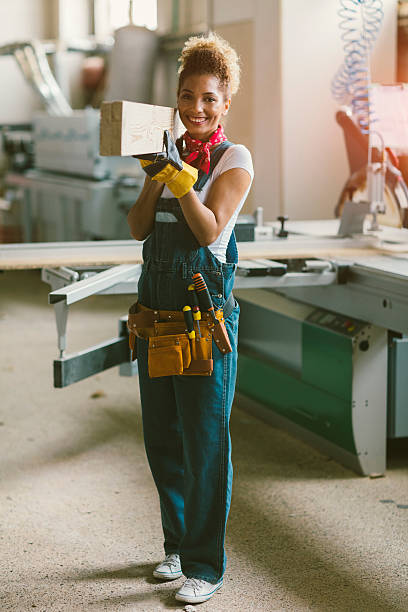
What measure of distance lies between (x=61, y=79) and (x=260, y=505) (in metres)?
6.07

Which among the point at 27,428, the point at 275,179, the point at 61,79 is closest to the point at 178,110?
the point at 27,428

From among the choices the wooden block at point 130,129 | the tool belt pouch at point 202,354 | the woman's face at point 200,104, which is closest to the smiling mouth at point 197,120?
the woman's face at point 200,104

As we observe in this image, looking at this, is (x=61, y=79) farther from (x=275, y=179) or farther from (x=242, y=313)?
(x=242, y=313)

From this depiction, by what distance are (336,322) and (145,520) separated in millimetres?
964

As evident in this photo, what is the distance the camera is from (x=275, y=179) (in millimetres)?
4414

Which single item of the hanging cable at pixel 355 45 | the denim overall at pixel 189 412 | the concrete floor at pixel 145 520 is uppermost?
the hanging cable at pixel 355 45

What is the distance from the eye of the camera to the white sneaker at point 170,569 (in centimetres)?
209

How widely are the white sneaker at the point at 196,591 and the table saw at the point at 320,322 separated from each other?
0.83m

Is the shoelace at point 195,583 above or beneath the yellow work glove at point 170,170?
beneath

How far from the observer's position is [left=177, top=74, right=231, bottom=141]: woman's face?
1.77 metres

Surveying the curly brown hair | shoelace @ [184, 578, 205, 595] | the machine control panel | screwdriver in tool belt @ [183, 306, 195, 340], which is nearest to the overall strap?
the curly brown hair

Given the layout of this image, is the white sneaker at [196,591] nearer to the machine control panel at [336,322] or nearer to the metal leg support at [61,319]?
the metal leg support at [61,319]

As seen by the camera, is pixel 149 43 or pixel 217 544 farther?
pixel 149 43

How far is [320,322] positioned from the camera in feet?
9.53
